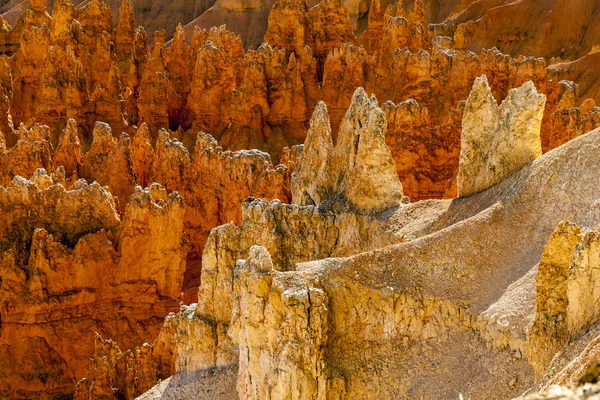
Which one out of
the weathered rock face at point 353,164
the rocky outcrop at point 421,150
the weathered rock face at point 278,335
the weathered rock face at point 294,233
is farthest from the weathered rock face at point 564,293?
the rocky outcrop at point 421,150

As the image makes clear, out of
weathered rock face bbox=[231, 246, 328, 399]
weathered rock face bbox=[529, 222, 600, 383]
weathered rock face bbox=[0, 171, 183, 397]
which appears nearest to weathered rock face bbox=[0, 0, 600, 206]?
weathered rock face bbox=[0, 171, 183, 397]

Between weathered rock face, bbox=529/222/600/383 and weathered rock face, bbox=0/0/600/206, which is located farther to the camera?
weathered rock face, bbox=0/0/600/206

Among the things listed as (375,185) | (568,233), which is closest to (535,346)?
(568,233)

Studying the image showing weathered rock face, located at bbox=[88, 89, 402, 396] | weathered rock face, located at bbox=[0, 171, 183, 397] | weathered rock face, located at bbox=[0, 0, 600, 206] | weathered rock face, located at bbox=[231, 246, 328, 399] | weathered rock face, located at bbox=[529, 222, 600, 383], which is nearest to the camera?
weathered rock face, located at bbox=[529, 222, 600, 383]

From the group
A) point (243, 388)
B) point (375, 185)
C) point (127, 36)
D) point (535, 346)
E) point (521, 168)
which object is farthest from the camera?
point (127, 36)

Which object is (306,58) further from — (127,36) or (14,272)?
(14,272)

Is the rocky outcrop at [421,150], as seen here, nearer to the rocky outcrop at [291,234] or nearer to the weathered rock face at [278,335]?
the rocky outcrop at [291,234]

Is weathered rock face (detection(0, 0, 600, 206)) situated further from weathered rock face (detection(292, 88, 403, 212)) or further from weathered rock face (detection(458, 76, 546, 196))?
weathered rock face (detection(458, 76, 546, 196))

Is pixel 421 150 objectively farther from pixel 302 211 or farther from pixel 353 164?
pixel 302 211

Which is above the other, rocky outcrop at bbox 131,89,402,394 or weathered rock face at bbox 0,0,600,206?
weathered rock face at bbox 0,0,600,206
